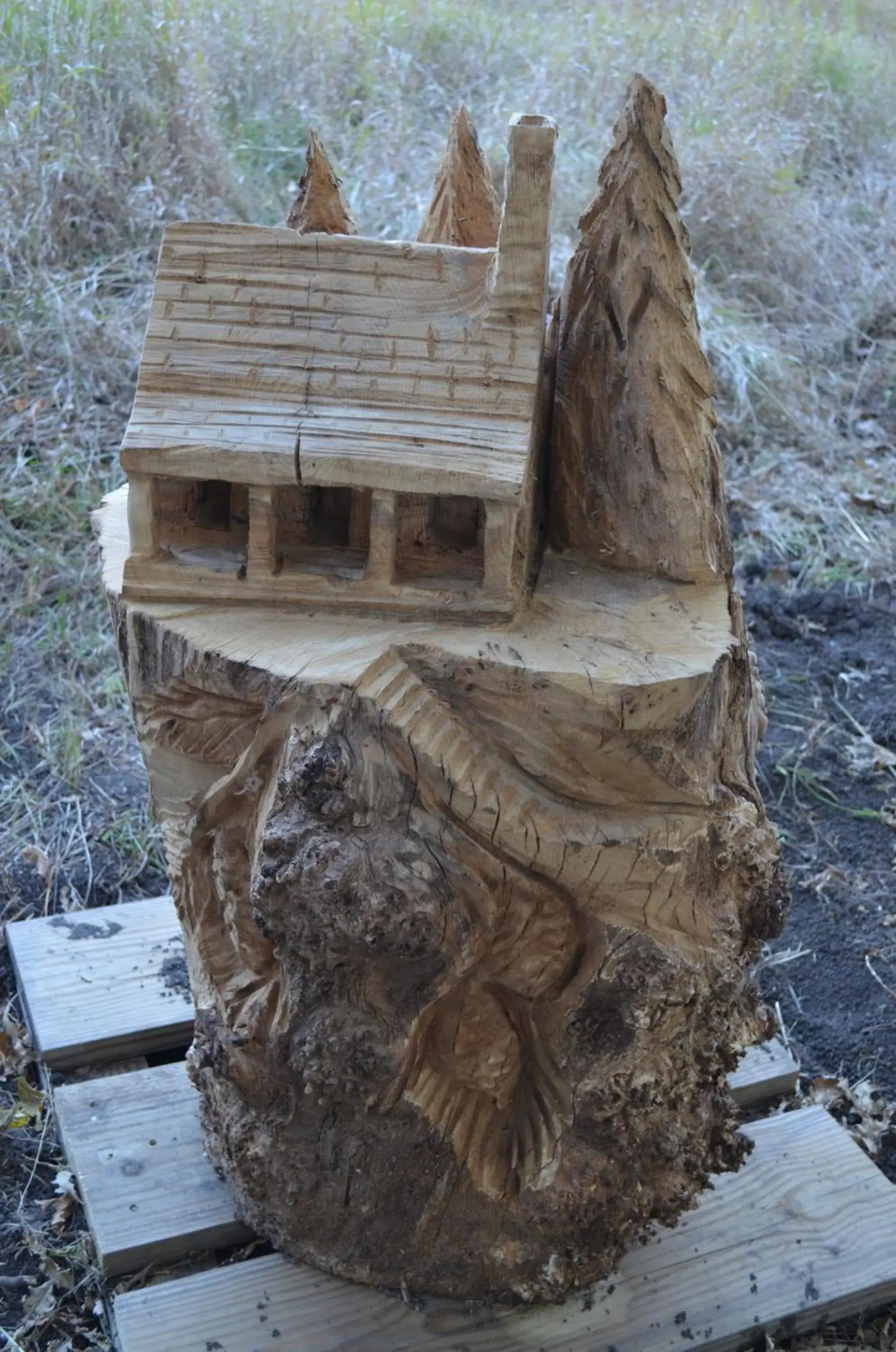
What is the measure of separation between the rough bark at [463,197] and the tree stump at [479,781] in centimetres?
28

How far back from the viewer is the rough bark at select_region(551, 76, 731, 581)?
2297mm

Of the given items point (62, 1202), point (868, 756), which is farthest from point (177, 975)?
point (868, 756)

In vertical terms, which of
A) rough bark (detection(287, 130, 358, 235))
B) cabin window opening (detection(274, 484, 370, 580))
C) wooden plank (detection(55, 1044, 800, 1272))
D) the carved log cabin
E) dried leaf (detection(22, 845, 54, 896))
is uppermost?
rough bark (detection(287, 130, 358, 235))

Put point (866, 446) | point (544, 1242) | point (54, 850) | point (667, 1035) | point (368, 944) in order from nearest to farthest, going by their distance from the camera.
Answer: point (368, 944) → point (667, 1035) → point (544, 1242) → point (54, 850) → point (866, 446)

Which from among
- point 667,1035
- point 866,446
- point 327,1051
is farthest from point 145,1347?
point 866,446

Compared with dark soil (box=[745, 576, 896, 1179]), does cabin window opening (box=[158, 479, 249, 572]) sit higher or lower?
higher

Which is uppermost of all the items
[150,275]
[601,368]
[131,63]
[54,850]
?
[131,63]

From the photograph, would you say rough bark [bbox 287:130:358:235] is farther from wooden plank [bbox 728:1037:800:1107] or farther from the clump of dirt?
wooden plank [bbox 728:1037:800:1107]

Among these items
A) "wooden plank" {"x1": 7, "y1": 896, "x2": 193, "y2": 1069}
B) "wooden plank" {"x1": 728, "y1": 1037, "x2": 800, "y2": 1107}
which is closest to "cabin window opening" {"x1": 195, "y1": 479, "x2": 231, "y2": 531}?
"wooden plank" {"x1": 7, "y1": 896, "x2": 193, "y2": 1069}

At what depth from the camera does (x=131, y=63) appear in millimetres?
5645

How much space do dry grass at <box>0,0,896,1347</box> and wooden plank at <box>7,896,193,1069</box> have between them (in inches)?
12.2

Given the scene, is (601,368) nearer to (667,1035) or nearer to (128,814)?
(667,1035)

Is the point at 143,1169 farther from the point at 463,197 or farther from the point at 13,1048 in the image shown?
the point at 463,197

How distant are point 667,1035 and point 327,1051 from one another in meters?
0.56
